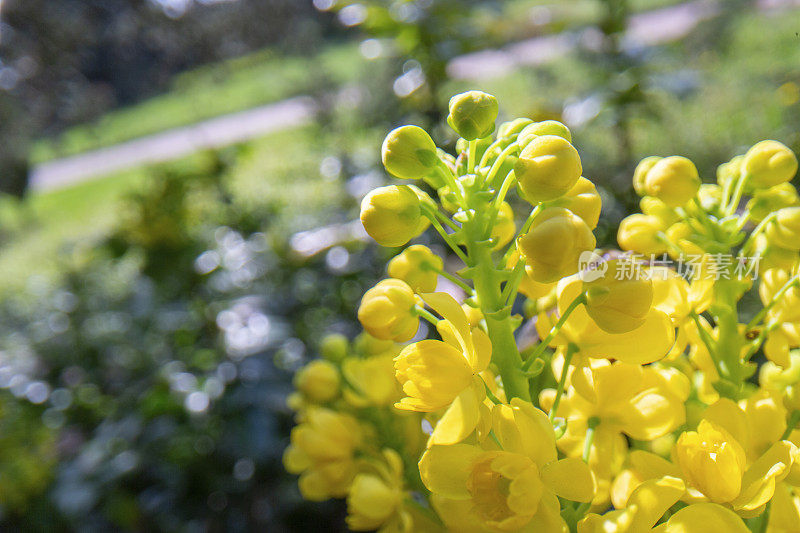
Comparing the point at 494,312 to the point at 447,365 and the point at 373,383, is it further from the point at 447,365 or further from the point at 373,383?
the point at 373,383

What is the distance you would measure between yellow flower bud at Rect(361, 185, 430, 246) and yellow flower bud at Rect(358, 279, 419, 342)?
0.04 metres

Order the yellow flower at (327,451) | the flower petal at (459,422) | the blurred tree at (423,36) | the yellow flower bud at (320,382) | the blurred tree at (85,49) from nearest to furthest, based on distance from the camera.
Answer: the flower petal at (459,422) < the yellow flower at (327,451) < the yellow flower bud at (320,382) < the blurred tree at (423,36) < the blurred tree at (85,49)

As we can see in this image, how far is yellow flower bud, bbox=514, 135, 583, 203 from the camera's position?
445mm

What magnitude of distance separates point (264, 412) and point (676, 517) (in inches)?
46.2

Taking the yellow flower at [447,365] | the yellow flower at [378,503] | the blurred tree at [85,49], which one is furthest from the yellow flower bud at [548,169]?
the blurred tree at [85,49]

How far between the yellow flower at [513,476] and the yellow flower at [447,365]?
0.03m

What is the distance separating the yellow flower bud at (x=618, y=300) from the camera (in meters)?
0.44

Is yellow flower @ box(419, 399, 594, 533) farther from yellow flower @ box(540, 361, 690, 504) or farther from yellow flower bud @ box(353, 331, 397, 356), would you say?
yellow flower bud @ box(353, 331, 397, 356)

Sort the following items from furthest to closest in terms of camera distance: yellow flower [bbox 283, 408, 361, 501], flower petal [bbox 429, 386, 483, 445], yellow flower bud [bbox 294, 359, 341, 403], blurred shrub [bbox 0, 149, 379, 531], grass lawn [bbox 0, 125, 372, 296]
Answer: grass lawn [bbox 0, 125, 372, 296]
blurred shrub [bbox 0, 149, 379, 531]
yellow flower bud [bbox 294, 359, 341, 403]
yellow flower [bbox 283, 408, 361, 501]
flower petal [bbox 429, 386, 483, 445]

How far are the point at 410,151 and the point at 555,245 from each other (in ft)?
0.48

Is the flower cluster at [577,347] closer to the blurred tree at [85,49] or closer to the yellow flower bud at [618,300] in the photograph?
the yellow flower bud at [618,300]

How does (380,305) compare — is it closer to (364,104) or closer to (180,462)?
(180,462)

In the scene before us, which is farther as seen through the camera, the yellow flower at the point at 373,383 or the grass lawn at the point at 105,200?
the grass lawn at the point at 105,200

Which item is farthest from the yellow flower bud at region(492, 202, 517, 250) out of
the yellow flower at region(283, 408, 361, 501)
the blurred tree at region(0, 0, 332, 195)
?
the blurred tree at region(0, 0, 332, 195)
